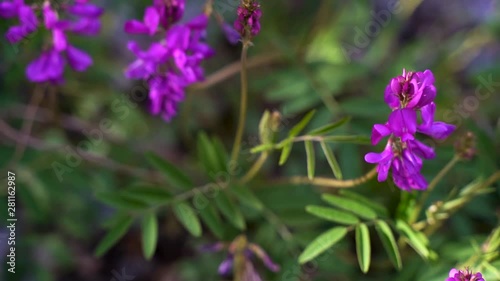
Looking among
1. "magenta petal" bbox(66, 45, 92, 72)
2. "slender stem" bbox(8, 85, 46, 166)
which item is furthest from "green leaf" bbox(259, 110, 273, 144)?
"slender stem" bbox(8, 85, 46, 166)

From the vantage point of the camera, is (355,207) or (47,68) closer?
(355,207)

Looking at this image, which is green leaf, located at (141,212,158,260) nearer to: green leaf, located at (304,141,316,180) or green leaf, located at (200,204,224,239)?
green leaf, located at (200,204,224,239)

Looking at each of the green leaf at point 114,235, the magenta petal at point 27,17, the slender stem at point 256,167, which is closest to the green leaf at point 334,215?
the slender stem at point 256,167

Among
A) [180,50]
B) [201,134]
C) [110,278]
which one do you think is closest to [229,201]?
[201,134]

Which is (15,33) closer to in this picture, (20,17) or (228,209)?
(20,17)

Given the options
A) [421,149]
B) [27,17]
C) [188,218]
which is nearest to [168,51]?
[27,17]
